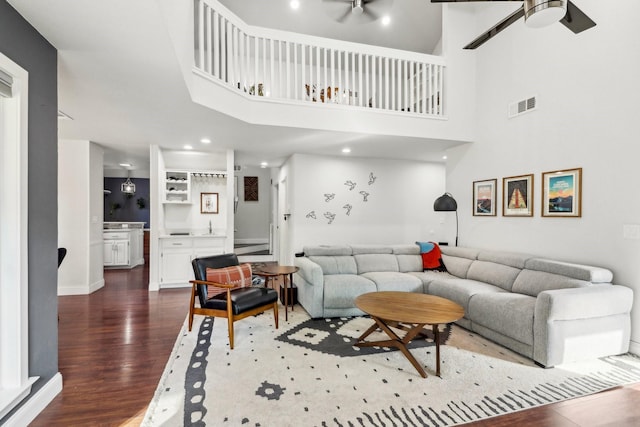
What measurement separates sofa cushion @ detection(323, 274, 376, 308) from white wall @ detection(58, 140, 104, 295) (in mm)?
3854

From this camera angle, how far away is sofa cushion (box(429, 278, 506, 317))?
334cm

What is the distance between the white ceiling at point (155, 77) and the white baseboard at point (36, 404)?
7.51 feet

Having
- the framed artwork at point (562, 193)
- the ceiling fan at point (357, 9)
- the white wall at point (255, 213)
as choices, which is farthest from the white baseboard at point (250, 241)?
the framed artwork at point (562, 193)

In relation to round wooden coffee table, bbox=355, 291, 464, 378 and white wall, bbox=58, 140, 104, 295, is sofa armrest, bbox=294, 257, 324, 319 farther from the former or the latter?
white wall, bbox=58, 140, 104, 295

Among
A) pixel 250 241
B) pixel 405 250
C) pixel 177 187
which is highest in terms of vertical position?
pixel 177 187

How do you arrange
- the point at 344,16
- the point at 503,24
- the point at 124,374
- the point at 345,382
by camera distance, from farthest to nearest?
the point at 344,16
the point at 124,374
the point at 345,382
the point at 503,24

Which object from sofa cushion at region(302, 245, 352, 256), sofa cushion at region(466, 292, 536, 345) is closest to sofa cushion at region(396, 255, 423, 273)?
sofa cushion at region(302, 245, 352, 256)

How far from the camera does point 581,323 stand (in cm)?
260

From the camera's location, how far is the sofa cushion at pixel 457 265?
13.6ft

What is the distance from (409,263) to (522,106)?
2.56 metres

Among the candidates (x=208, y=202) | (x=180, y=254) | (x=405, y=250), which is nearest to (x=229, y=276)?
(x=180, y=254)

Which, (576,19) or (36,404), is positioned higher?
(576,19)

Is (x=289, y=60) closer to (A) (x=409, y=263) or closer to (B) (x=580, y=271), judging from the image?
(A) (x=409, y=263)

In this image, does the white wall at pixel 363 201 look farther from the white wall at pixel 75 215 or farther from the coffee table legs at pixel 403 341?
the white wall at pixel 75 215
